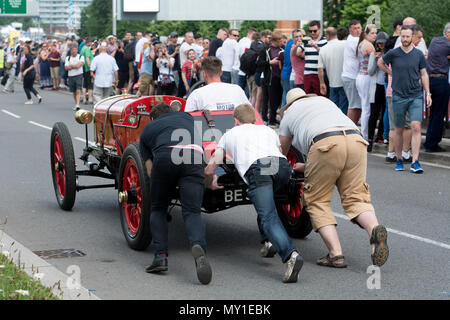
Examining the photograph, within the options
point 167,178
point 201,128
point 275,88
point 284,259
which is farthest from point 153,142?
point 275,88

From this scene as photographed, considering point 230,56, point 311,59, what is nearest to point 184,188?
point 311,59

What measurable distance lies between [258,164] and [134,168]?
50.9 inches

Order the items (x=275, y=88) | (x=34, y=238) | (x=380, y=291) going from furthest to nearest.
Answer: (x=275, y=88) < (x=34, y=238) < (x=380, y=291)

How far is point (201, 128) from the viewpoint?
7.35 metres

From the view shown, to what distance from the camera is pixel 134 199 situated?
23.8ft

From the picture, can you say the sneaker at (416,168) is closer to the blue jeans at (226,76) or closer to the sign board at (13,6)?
the blue jeans at (226,76)

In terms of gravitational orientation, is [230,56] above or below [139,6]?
below

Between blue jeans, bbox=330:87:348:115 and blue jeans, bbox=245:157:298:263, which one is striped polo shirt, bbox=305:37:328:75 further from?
blue jeans, bbox=245:157:298:263

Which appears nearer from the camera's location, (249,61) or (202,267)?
(202,267)

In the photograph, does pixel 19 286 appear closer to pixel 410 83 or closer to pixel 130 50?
pixel 410 83

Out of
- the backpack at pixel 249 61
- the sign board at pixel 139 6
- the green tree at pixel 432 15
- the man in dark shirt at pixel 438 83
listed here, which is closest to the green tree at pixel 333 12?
the green tree at pixel 432 15

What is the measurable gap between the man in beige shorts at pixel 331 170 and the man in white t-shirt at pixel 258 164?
26 centimetres
